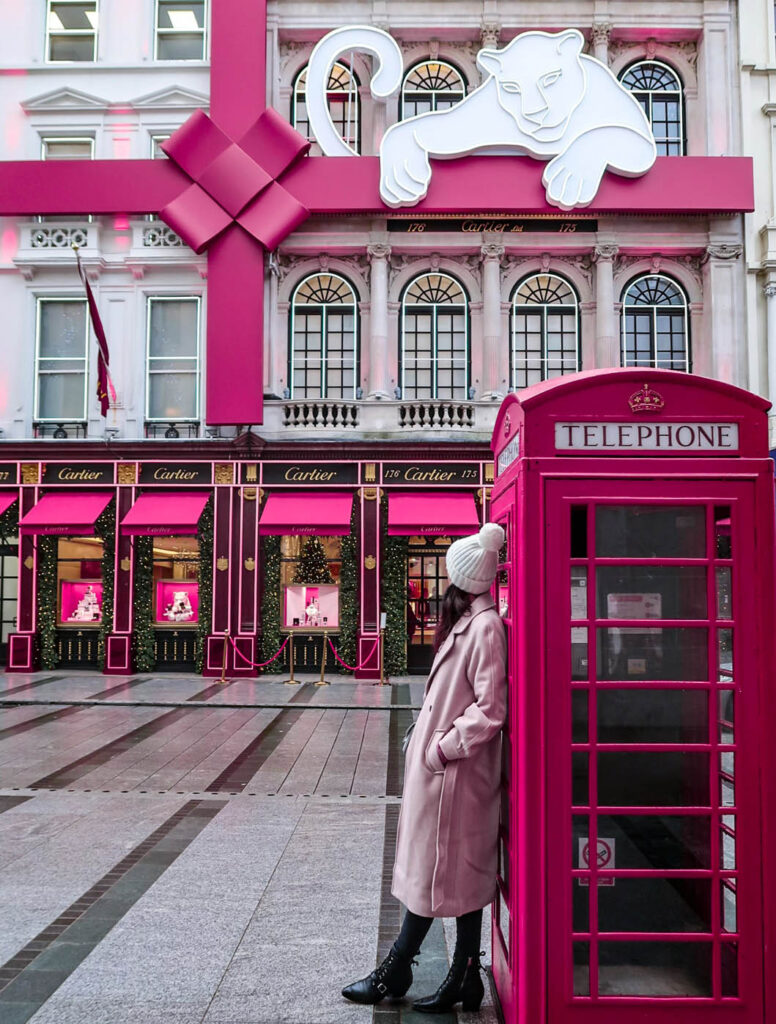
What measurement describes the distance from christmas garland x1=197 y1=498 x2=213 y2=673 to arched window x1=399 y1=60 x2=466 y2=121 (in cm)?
1085

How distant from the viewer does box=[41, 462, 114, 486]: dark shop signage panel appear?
776 inches

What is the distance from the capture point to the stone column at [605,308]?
778 inches

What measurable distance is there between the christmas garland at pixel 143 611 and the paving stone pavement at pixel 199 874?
22.0ft

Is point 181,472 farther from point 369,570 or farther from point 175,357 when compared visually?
point 369,570

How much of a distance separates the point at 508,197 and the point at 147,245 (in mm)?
8587

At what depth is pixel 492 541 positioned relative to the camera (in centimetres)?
411

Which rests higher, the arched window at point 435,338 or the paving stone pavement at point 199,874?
the arched window at point 435,338

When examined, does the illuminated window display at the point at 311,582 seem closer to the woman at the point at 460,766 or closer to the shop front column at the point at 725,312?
the shop front column at the point at 725,312

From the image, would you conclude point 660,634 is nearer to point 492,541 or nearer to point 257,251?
point 492,541

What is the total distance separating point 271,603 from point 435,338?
739 cm

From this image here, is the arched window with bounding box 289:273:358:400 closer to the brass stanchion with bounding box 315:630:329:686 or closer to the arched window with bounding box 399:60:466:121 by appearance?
the arched window with bounding box 399:60:466:121

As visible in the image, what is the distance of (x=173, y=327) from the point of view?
20484 mm

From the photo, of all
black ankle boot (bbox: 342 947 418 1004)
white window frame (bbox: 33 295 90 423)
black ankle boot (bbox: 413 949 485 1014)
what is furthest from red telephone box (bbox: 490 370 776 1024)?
white window frame (bbox: 33 295 90 423)

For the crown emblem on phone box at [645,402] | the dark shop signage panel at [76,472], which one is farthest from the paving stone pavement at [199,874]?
the dark shop signage panel at [76,472]
